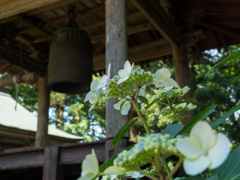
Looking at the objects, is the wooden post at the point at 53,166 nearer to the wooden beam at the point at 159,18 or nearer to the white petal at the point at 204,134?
the wooden beam at the point at 159,18

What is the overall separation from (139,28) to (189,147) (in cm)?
338

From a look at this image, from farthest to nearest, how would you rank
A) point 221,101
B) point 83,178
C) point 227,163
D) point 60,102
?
point 60,102, point 221,101, point 227,163, point 83,178

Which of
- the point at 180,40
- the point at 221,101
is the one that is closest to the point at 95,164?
the point at 180,40

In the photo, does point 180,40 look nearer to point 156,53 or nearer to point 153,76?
point 156,53

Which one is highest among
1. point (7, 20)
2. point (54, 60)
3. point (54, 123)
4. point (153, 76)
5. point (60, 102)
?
point (60, 102)

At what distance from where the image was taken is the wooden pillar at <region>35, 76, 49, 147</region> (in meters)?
3.83

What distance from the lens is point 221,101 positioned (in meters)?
6.97

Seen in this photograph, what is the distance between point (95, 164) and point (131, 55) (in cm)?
360

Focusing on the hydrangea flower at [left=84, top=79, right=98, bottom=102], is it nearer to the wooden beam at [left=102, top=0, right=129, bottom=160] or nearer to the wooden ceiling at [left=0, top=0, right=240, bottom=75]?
the wooden beam at [left=102, top=0, right=129, bottom=160]

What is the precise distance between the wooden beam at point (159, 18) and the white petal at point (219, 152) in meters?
2.16

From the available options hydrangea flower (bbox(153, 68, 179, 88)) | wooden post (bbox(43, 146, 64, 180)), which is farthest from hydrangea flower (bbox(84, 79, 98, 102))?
wooden post (bbox(43, 146, 64, 180))

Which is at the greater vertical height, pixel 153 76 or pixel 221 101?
pixel 221 101

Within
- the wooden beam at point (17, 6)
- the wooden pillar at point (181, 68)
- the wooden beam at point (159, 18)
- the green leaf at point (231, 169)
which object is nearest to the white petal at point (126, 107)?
the green leaf at point (231, 169)

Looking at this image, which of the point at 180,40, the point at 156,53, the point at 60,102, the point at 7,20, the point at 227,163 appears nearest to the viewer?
the point at 227,163
